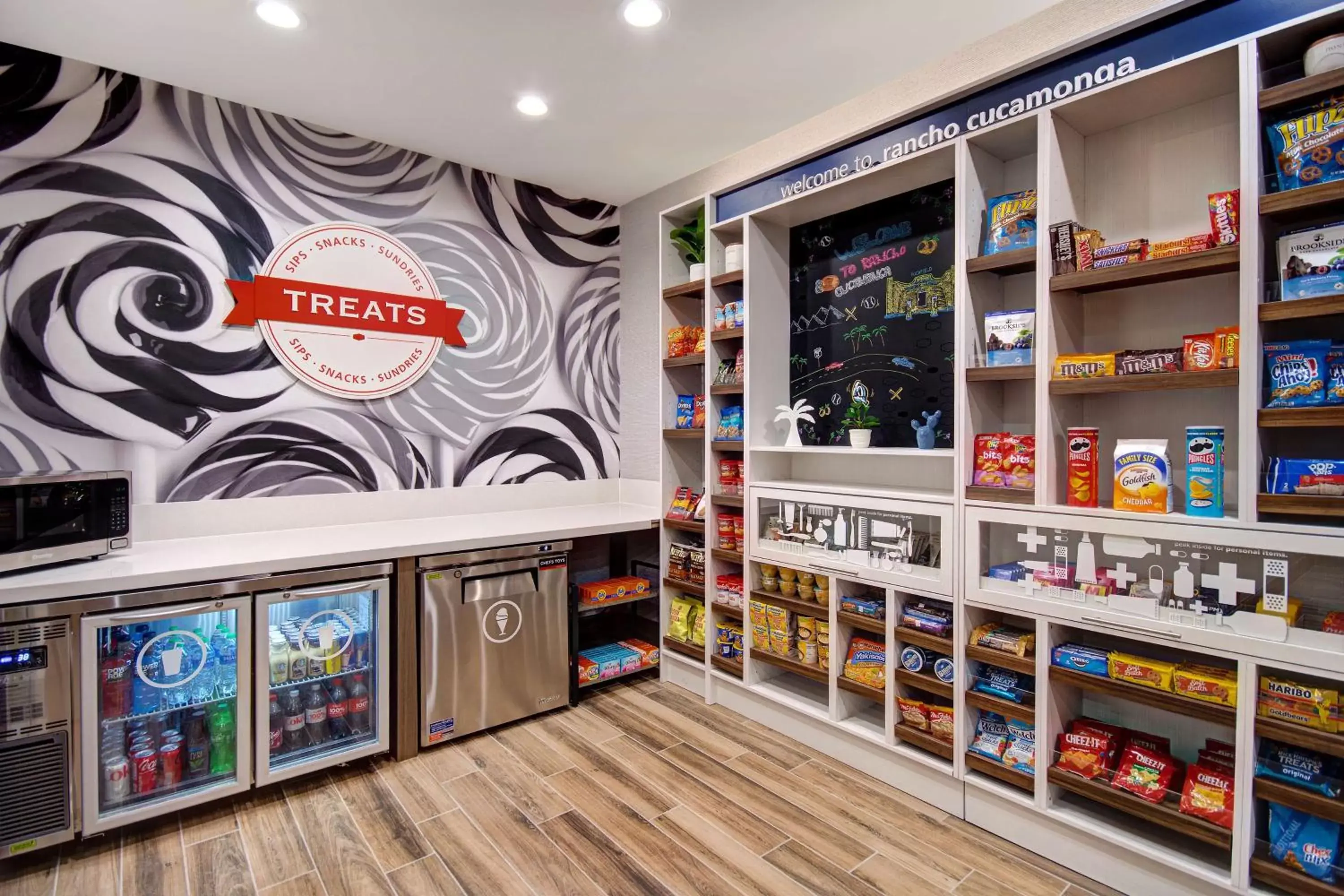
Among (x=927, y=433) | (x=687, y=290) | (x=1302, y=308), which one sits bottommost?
(x=927, y=433)

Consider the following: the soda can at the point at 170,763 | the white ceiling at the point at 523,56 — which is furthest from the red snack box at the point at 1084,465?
the soda can at the point at 170,763

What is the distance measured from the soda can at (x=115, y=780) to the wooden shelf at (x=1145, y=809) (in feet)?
10.3

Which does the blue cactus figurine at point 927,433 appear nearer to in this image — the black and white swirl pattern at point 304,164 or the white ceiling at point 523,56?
the white ceiling at point 523,56

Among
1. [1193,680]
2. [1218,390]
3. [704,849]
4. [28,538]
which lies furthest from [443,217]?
[1193,680]

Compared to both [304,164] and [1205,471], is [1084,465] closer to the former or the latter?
[1205,471]

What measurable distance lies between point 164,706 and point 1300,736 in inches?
139

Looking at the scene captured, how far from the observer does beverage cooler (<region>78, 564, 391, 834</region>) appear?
7.34 feet

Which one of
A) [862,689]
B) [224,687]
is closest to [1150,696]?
[862,689]

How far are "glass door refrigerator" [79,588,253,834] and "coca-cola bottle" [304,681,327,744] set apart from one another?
25 centimetres

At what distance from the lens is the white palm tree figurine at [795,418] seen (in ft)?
10.1

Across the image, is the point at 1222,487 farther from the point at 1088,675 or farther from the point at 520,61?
the point at 520,61

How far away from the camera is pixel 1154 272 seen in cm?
191

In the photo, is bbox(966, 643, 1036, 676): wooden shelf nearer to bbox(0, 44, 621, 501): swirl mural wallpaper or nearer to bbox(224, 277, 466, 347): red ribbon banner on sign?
bbox(0, 44, 621, 501): swirl mural wallpaper

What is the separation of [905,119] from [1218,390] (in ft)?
4.78
